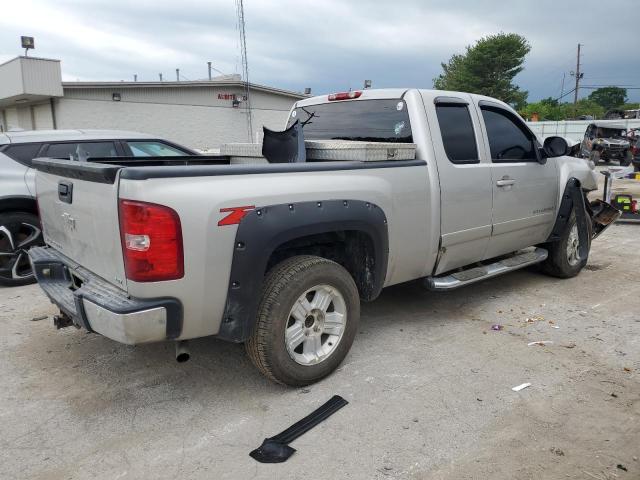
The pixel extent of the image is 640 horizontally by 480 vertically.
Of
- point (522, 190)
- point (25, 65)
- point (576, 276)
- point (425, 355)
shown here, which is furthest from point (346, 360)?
point (25, 65)

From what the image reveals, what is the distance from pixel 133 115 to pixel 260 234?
1825 centimetres

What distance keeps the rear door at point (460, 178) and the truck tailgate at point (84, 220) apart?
2466 mm

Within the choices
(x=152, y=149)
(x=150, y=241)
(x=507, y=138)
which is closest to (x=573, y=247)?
(x=507, y=138)

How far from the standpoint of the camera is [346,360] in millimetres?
3865

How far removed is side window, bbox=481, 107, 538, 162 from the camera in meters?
4.77

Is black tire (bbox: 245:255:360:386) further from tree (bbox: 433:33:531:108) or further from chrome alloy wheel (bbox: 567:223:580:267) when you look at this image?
tree (bbox: 433:33:531:108)

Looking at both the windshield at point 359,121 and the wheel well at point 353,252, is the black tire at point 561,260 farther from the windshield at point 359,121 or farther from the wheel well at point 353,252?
the wheel well at point 353,252

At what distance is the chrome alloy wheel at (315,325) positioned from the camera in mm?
3279

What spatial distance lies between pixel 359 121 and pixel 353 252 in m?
1.35

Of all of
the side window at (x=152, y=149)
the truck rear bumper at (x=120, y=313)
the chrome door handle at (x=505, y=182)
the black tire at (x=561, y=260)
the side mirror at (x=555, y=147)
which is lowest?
the black tire at (x=561, y=260)

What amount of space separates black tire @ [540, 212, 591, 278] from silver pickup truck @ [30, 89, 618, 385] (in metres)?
0.68

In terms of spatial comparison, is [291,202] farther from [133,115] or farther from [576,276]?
[133,115]

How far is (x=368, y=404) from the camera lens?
10.6 ft

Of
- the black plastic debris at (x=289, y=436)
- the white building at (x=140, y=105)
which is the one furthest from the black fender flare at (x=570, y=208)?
the white building at (x=140, y=105)
